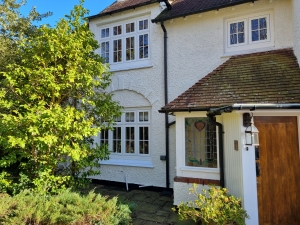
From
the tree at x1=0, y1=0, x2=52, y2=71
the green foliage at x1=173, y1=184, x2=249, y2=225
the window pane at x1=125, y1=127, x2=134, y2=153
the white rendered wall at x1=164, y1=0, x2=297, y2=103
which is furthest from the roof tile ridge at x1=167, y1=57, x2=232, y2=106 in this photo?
the tree at x1=0, y1=0, x2=52, y2=71

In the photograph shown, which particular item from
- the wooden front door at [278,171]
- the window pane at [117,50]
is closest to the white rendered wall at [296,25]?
the wooden front door at [278,171]

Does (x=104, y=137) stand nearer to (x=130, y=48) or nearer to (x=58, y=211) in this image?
(x=130, y=48)

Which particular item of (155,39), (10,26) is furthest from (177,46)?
(10,26)

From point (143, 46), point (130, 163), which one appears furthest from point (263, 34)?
point (130, 163)

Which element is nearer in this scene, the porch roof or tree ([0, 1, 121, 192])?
tree ([0, 1, 121, 192])

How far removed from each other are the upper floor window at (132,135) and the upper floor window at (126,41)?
2.67 m

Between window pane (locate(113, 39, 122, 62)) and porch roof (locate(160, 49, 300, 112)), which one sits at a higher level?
window pane (locate(113, 39, 122, 62))

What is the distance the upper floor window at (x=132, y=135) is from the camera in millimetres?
9516

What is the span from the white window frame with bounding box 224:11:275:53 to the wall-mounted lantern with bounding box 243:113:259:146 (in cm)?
400

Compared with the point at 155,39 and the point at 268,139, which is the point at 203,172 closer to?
the point at 268,139

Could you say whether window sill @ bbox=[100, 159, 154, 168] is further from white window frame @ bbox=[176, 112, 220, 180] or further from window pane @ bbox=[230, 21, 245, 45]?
window pane @ bbox=[230, 21, 245, 45]

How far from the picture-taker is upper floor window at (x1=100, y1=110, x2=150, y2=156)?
952 cm

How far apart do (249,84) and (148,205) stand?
5.26 meters

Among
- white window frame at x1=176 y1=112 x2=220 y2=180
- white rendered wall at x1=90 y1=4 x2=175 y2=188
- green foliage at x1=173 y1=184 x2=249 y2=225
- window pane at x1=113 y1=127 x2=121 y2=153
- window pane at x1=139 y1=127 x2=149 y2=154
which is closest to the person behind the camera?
green foliage at x1=173 y1=184 x2=249 y2=225
